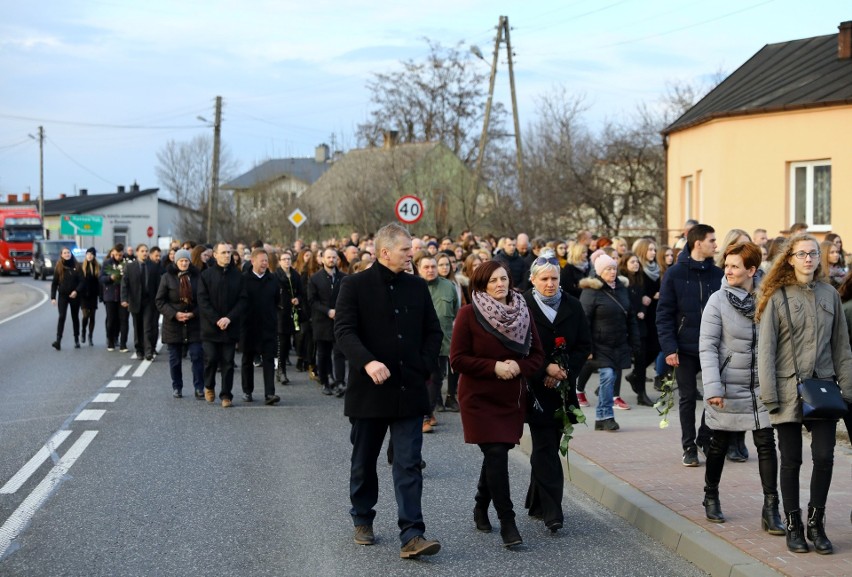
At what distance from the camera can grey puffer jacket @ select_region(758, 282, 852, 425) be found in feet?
21.0

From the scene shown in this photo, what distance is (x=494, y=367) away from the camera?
685cm

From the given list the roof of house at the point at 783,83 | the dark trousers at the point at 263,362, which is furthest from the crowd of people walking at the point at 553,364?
the roof of house at the point at 783,83

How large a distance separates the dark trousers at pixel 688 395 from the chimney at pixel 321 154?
96126mm

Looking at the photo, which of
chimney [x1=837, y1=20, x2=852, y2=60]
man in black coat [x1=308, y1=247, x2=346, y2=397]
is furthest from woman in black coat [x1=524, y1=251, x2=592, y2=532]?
chimney [x1=837, y1=20, x2=852, y2=60]

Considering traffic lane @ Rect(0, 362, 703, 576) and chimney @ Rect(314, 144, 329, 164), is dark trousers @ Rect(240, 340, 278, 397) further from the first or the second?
chimney @ Rect(314, 144, 329, 164)

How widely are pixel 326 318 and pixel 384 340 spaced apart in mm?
7430

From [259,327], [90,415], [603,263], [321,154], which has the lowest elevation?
[90,415]

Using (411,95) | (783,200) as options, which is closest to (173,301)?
(783,200)

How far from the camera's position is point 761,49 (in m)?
30.8

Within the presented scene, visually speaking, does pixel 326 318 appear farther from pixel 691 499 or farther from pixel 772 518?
pixel 772 518

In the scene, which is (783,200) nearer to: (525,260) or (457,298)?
(525,260)

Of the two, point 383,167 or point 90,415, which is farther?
point 383,167

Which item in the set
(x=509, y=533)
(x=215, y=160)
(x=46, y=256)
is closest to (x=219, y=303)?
(x=509, y=533)

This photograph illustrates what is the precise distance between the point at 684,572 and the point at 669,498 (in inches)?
59.8
